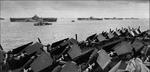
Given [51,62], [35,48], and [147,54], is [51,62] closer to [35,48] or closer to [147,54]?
[35,48]

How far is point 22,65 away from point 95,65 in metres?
4.72

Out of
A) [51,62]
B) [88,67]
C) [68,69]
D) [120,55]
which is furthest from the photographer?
[120,55]

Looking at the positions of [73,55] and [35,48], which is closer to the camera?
[73,55]

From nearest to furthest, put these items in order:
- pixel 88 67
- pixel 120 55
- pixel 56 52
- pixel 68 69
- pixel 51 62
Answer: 1. pixel 68 69
2. pixel 51 62
3. pixel 88 67
4. pixel 120 55
5. pixel 56 52

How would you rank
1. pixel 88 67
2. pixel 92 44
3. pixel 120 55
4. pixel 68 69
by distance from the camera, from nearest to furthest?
pixel 68 69, pixel 88 67, pixel 120 55, pixel 92 44

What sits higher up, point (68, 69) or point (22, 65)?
point (68, 69)

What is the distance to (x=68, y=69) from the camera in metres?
9.29

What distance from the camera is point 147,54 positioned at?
13.9 metres

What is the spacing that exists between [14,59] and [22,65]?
64 cm

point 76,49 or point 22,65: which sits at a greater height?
point 76,49

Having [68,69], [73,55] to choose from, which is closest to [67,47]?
[73,55]

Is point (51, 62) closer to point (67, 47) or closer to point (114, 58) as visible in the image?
point (67, 47)

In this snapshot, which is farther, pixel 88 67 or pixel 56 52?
pixel 56 52

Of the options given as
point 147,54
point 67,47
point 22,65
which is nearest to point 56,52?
point 67,47
